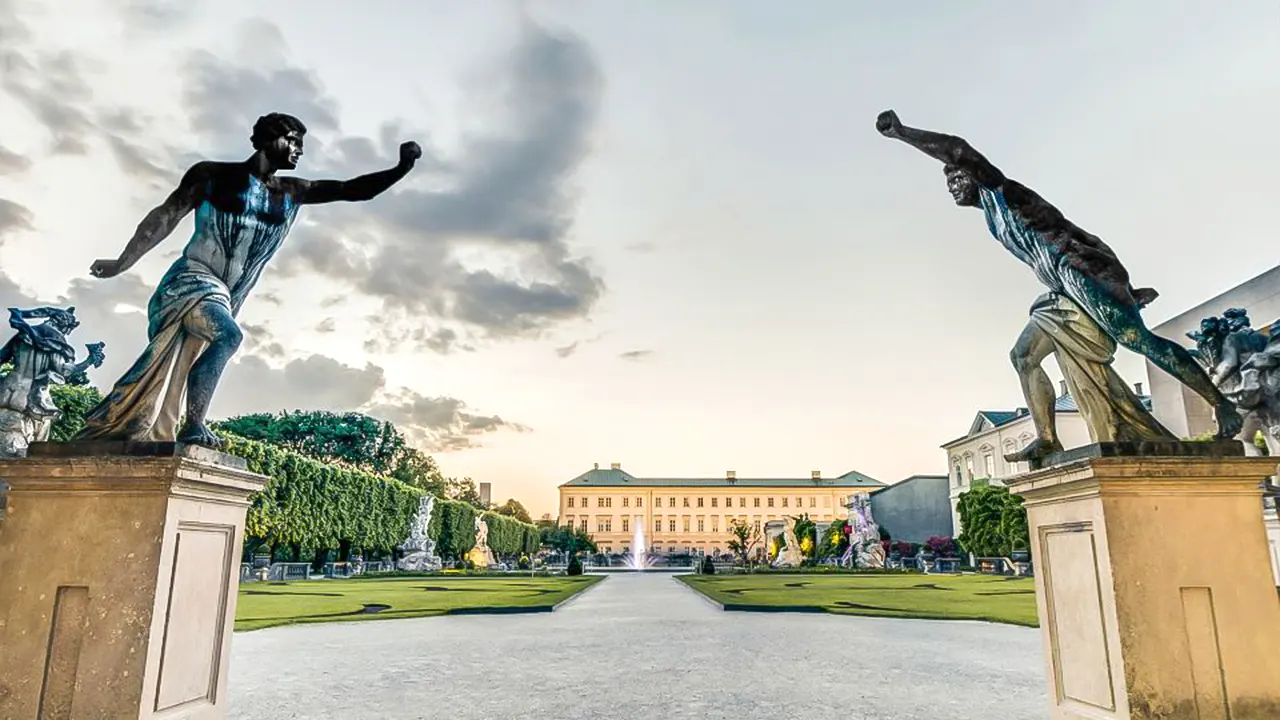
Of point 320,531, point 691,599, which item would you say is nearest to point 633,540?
point 320,531

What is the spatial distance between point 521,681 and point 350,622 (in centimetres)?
823

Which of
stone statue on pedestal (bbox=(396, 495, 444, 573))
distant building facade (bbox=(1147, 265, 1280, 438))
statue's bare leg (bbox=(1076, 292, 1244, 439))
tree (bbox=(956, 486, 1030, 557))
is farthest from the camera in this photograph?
stone statue on pedestal (bbox=(396, 495, 444, 573))

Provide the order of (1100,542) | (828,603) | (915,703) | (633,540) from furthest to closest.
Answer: (633,540) → (828,603) → (915,703) → (1100,542)

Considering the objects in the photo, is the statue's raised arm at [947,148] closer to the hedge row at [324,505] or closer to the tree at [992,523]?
the hedge row at [324,505]

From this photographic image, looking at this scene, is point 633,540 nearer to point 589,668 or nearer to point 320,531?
point 320,531

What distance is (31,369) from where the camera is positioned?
8781mm

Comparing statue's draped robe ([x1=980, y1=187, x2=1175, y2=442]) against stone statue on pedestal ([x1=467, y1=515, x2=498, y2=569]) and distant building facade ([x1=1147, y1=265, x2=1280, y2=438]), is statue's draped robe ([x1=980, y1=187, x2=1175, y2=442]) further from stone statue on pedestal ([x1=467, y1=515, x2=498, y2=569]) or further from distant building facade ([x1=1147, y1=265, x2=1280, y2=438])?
stone statue on pedestal ([x1=467, y1=515, x2=498, y2=569])

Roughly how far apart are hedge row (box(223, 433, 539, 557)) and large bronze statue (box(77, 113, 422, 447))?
72.4 feet

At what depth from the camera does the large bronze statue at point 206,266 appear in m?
4.05

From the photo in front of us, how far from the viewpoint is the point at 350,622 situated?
13656 mm

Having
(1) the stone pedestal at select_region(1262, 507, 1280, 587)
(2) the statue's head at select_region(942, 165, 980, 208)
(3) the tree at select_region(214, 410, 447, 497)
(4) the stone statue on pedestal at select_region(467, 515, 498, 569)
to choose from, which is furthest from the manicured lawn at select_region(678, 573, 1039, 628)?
(3) the tree at select_region(214, 410, 447, 497)

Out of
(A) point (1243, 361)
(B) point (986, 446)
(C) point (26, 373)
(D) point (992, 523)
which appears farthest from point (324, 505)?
(B) point (986, 446)

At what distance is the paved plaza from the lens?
5.61 m

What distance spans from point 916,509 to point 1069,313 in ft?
205
